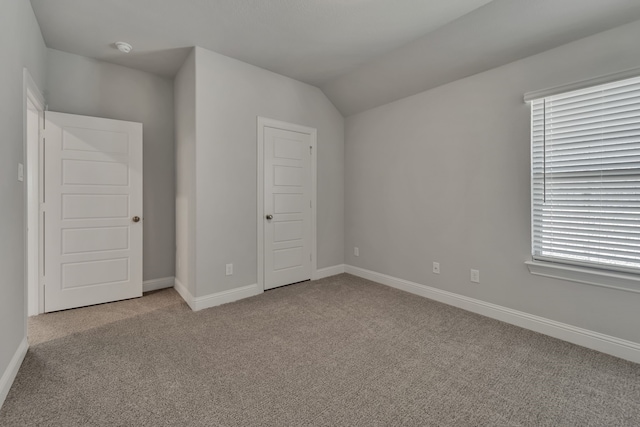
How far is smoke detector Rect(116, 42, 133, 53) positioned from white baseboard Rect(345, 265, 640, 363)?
12.9ft

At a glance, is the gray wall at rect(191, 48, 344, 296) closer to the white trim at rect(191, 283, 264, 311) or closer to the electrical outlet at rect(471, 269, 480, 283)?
the white trim at rect(191, 283, 264, 311)

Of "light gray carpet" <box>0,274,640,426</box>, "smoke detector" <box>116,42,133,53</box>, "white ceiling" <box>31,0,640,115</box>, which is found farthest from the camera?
"smoke detector" <box>116,42,133,53</box>

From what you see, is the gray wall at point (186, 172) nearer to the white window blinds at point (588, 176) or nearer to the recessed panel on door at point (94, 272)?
the recessed panel on door at point (94, 272)

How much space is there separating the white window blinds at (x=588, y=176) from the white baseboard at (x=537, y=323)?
0.54m

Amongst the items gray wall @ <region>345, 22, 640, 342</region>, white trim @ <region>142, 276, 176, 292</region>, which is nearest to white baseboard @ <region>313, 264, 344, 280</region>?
gray wall @ <region>345, 22, 640, 342</region>

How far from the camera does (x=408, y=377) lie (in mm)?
1867

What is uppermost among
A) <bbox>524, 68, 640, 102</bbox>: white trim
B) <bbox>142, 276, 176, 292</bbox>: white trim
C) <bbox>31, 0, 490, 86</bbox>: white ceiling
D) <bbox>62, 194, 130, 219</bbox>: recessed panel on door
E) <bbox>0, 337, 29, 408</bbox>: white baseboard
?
<bbox>31, 0, 490, 86</bbox>: white ceiling

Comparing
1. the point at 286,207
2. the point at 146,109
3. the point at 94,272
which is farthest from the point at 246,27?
the point at 94,272

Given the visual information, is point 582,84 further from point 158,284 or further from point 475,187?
point 158,284

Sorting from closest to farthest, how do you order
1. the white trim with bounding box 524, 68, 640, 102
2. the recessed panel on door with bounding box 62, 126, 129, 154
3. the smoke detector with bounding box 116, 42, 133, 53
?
the white trim with bounding box 524, 68, 640, 102, the smoke detector with bounding box 116, 42, 133, 53, the recessed panel on door with bounding box 62, 126, 129, 154

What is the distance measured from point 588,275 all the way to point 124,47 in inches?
183

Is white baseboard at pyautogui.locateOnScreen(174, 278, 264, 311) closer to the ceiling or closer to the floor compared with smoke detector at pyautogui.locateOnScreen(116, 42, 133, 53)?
closer to the floor

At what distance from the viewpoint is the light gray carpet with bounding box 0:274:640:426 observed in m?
1.54

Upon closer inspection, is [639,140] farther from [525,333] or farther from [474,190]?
[525,333]
